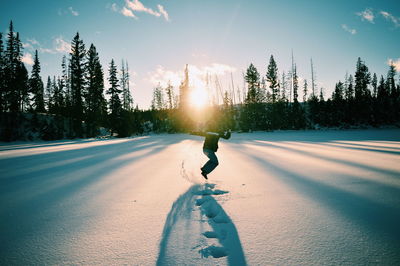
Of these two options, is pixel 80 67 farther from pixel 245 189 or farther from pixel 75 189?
pixel 245 189

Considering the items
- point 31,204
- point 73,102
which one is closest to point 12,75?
point 73,102

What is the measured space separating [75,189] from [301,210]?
186 inches

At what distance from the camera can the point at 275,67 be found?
159ft

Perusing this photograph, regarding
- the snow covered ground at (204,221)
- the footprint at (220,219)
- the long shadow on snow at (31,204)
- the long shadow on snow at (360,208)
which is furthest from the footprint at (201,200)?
the long shadow on snow at (31,204)

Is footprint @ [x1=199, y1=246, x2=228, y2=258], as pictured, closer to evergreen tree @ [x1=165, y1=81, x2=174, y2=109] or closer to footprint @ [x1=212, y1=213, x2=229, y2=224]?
footprint @ [x1=212, y1=213, x2=229, y2=224]

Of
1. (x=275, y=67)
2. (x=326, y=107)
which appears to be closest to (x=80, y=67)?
(x=275, y=67)

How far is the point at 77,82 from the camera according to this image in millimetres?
29641

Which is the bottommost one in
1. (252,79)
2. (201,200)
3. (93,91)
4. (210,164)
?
(201,200)

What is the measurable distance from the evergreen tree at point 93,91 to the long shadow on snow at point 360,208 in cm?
3626

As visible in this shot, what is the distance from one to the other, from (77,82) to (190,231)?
36001 millimetres

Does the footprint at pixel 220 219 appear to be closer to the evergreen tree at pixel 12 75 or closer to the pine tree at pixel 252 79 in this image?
the evergreen tree at pixel 12 75

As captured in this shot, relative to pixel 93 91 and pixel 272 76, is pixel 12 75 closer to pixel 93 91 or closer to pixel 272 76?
pixel 93 91

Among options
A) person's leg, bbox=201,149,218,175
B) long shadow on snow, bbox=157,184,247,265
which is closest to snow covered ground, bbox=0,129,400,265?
long shadow on snow, bbox=157,184,247,265

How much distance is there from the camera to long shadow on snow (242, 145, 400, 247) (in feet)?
6.95
